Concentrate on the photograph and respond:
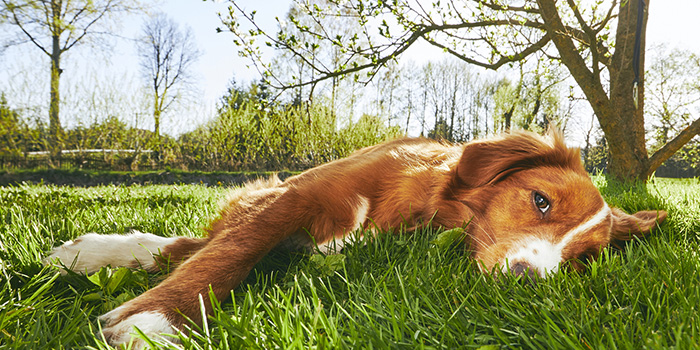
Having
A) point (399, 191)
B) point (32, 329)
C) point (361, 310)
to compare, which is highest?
point (399, 191)

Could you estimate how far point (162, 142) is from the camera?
1659 centimetres

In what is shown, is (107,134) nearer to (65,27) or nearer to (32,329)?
(65,27)

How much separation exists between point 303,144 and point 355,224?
13.2m

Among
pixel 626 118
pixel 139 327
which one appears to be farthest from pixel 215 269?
pixel 626 118

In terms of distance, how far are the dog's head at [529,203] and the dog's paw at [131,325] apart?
4.45 feet

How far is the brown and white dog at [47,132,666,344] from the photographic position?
1.84 meters

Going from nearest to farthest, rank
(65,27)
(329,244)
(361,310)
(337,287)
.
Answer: (361,310)
(337,287)
(329,244)
(65,27)

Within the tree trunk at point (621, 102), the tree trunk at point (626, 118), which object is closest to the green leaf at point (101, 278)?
the tree trunk at point (621, 102)

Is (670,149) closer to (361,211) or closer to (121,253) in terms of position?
(361,211)

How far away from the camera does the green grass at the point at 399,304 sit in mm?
1135

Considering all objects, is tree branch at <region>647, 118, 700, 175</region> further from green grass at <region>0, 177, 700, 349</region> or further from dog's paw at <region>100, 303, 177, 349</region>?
dog's paw at <region>100, 303, 177, 349</region>

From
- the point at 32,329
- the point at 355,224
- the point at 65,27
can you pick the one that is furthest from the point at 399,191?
the point at 65,27

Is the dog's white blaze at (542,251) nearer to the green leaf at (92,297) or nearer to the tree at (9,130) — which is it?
the green leaf at (92,297)

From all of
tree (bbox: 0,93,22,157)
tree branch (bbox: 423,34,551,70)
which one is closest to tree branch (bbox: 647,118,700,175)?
tree branch (bbox: 423,34,551,70)
